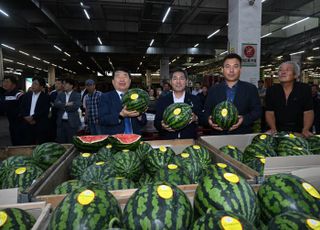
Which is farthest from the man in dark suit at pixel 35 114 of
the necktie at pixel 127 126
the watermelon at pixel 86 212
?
the watermelon at pixel 86 212

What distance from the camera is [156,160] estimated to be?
194 centimetres

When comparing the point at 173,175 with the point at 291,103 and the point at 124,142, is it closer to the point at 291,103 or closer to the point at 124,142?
the point at 124,142

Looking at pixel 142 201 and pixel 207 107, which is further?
pixel 207 107

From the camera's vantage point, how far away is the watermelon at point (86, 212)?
1.05 meters

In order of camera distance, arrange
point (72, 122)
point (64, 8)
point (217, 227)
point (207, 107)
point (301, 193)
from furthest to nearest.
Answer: point (64, 8) < point (72, 122) < point (207, 107) < point (301, 193) < point (217, 227)

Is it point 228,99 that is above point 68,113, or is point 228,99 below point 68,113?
above

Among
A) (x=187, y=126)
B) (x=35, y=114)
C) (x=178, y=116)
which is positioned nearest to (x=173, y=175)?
(x=178, y=116)

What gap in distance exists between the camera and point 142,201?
113 cm

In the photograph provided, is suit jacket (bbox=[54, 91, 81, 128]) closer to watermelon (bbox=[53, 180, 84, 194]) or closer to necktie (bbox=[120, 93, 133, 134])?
necktie (bbox=[120, 93, 133, 134])

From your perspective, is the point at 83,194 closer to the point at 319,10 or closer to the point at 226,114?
the point at 226,114

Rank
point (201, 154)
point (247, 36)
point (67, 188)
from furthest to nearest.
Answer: point (247, 36), point (201, 154), point (67, 188)

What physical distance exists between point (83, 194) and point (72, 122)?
539cm

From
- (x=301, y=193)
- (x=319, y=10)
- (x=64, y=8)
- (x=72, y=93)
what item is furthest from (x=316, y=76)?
(x=301, y=193)

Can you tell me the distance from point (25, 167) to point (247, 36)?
7.34 meters
